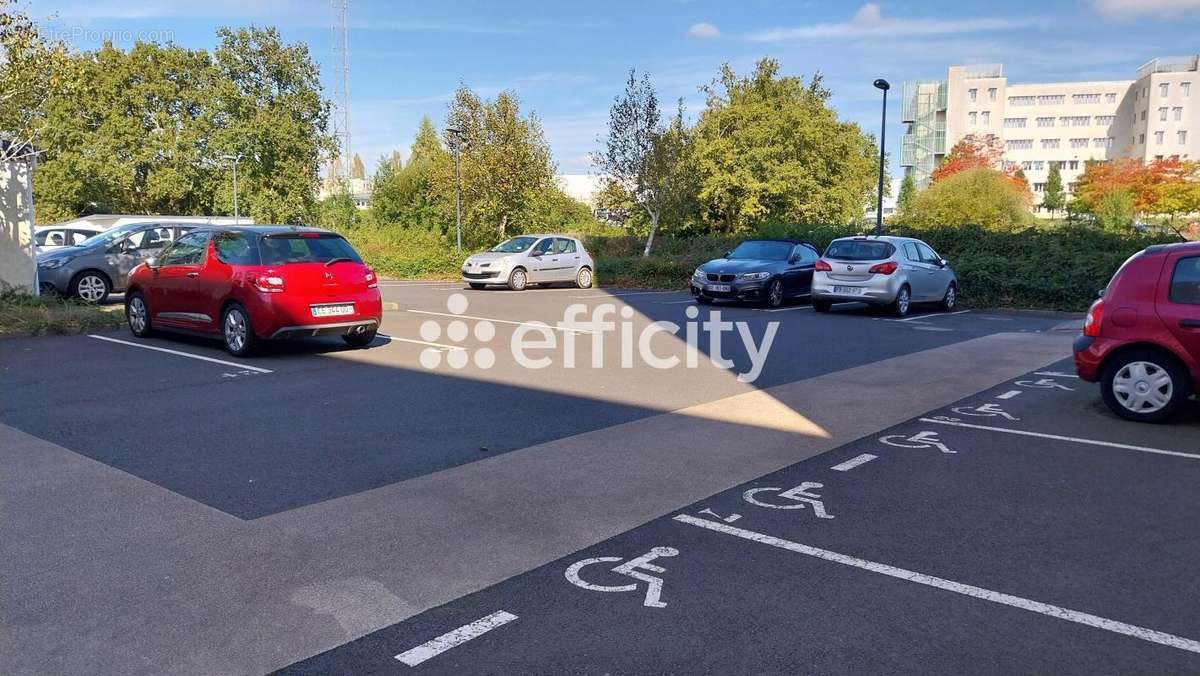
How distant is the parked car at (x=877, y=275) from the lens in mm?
17078

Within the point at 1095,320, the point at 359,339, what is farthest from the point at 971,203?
the point at 359,339

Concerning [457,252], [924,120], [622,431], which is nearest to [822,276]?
[622,431]

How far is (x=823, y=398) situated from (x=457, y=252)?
2541cm

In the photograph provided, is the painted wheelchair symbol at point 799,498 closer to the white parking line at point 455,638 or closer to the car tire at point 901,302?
the white parking line at point 455,638

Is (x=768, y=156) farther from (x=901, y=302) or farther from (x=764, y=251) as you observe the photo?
(x=901, y=302)

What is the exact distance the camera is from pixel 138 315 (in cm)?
1265

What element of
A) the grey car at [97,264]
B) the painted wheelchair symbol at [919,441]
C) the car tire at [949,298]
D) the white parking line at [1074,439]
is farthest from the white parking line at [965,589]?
the car tire at [949,298]

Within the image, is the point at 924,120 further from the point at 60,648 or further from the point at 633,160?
the point at 60,648

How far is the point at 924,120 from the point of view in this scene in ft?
355

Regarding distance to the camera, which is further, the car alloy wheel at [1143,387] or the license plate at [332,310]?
the license plate at [332,310]

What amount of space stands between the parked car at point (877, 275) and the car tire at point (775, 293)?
3.46ft

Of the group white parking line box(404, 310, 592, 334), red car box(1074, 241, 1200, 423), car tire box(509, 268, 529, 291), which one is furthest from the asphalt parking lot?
car tire box(509, 268, 529, 291)

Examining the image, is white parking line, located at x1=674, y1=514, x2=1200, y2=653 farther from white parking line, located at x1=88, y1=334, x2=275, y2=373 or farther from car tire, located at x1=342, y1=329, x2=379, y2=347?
car tire, located at x1=342, y1=329, x2=379, y2=347

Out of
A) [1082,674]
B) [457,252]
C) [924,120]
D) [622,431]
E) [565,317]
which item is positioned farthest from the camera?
[924,120]
